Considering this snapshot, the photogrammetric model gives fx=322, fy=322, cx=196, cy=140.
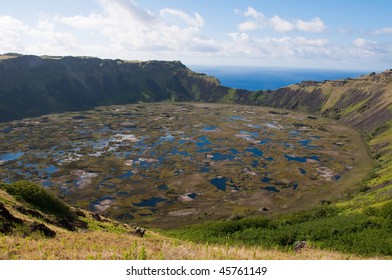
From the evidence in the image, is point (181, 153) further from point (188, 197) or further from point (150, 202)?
point (150, 202)

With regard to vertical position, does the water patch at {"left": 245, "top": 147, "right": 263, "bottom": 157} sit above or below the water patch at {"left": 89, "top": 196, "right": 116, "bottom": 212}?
above

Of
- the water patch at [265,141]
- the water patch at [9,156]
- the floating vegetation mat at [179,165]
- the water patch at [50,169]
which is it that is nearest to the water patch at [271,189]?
the floating vegetation mat at [179,165]

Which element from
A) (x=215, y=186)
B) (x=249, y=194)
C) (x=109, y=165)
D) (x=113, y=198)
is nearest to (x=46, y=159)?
(x=109, y=165)

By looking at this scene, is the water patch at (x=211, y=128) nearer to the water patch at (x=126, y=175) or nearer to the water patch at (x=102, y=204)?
the water patch at (x=126, y=175)

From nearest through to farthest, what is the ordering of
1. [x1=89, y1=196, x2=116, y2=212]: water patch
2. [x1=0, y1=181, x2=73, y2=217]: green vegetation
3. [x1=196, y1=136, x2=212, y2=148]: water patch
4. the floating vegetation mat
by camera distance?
[x1=0, y1=181, x2=73, y2=217]: green vegetation
[x1=89, y1=196, x2=116, y2=212]: water patch
the floating vegetation mat
[x1=196, y1=136, x2=212, y2=148]: water patch

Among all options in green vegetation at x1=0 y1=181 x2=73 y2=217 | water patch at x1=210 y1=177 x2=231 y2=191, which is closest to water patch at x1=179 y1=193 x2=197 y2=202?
water patch at x1=210 y1=177 x2=231 y2=191

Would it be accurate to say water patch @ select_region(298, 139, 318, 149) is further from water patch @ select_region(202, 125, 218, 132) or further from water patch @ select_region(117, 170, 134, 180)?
water patch @ select_region(117, 170, 134, 180)

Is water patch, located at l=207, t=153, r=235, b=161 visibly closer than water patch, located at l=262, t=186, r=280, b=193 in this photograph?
No

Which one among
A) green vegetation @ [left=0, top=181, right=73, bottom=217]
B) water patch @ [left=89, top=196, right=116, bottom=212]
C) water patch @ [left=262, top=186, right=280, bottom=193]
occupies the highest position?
green vegetation @ [left=0, top=181, right=73, bottom=217]

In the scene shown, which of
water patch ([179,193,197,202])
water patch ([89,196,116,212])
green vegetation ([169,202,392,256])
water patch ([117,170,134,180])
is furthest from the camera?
water patch ([117,170,134,180])

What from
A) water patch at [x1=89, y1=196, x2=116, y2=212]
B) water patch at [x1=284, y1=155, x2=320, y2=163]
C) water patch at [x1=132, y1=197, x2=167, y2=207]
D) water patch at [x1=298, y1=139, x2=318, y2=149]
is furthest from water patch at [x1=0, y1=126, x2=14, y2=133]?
water patch at [x1=298, y1=139, x2=318, y2=149]
